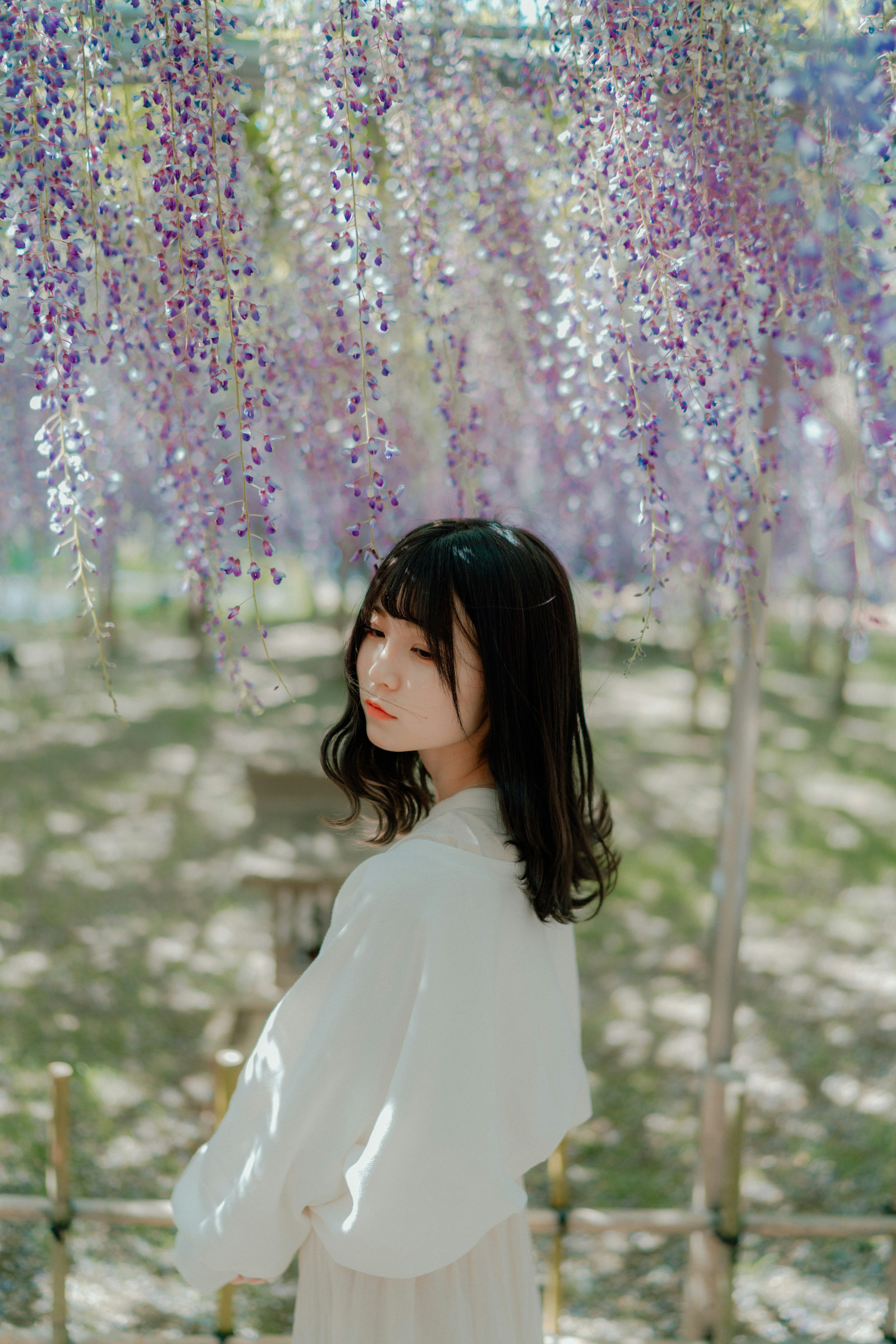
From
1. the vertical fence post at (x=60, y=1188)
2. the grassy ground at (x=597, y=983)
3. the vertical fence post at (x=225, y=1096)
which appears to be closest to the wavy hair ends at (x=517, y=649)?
the vertical fence post at (x=225, y=1096)

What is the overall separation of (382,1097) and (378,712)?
45 cm

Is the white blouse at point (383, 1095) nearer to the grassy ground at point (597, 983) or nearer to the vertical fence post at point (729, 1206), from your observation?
the vertical fence post at point (729, 1206)

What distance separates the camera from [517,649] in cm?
123

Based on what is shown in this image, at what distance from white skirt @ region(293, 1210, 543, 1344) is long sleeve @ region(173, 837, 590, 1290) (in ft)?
0.24

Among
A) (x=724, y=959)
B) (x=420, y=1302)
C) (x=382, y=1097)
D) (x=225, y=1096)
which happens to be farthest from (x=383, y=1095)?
(x=724, y=959)

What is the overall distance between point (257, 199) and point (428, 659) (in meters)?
1.31

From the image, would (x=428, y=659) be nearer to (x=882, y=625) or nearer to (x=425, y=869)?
(x=425, y=869)

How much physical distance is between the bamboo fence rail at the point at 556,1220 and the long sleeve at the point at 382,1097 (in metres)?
0.62

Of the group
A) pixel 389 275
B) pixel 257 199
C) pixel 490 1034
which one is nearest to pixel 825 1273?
pixel 490 1034

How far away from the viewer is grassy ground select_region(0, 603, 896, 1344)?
299 centimetres

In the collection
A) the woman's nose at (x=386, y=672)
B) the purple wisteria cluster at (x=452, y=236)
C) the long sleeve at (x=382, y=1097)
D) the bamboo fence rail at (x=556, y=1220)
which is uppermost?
the purple wisteria cluster at (x=452, y=236)

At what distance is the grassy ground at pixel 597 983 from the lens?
2.99 metres

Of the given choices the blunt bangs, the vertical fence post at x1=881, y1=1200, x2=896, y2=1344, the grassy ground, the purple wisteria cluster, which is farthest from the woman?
the grassy ground

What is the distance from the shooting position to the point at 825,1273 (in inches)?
119
